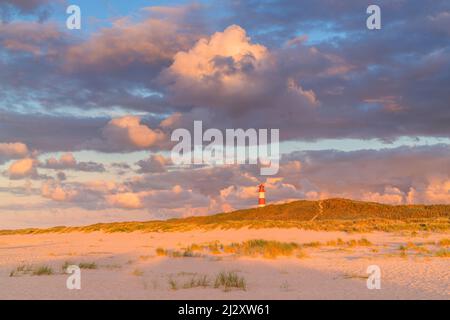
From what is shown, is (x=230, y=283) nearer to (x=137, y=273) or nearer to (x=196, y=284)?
(x=196, y=284)

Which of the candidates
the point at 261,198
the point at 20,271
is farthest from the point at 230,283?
the point at 261,198

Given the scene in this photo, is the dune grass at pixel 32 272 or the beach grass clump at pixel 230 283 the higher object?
the dune grass at pixel 32 272

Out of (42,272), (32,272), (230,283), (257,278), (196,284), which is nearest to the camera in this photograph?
(230,283)

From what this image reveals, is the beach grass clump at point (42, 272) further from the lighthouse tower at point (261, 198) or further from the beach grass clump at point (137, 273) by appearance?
the lighthouse tower at point (261, 198)

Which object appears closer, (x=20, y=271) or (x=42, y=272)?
(x=42, y=272)

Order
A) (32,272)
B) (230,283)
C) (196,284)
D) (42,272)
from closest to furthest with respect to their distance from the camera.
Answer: (230,283)
(196,284)
(42,272)
(32,272)

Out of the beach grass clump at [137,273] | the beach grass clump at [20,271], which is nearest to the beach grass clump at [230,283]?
the beach grass clump at [137,273]

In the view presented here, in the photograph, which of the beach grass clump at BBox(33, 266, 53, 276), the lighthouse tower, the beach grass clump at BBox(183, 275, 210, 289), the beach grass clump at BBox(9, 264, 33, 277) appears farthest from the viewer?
the lighthouse tower

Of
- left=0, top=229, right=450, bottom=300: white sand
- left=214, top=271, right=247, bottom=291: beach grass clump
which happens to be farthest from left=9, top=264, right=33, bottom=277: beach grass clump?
left=214, top=271, right=247, bottom=291: beach grass clump

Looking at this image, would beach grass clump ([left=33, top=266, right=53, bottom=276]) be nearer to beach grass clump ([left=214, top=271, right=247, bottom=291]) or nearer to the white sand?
the white sand

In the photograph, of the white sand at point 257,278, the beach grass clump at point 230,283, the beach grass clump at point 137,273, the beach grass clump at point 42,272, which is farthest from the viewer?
the beach grass clump at point 42,272

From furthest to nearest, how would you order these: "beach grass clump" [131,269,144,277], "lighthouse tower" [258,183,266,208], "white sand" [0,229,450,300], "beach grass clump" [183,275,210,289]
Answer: "lighthouse tower" [258,183,266,208]
"beach grass clump" [131,269,144,277]
"beach grass clump" [183,275,210,289]
"white sand" [0,229,450,300]
